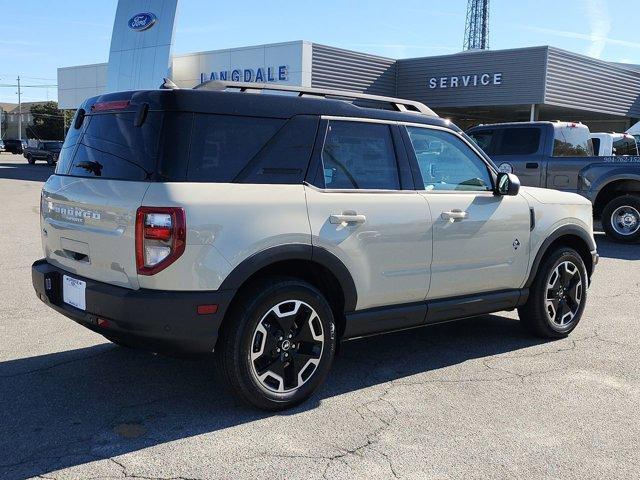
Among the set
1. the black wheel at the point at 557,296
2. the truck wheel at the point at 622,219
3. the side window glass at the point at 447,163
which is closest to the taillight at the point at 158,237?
the side window glass at the point at 447,163

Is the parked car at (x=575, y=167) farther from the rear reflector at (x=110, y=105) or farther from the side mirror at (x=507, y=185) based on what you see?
the rear reflector at (x=110, y=105)

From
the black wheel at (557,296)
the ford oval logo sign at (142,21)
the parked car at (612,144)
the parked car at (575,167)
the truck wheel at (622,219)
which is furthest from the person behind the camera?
the ford oval logo sign at (142,21)

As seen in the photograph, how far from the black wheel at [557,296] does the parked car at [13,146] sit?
67.3 metres

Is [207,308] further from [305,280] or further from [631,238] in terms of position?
[631,238]

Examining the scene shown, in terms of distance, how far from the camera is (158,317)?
137 inches

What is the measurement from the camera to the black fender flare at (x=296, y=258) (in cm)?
→ 364

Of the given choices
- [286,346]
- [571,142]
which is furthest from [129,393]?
[571,142]

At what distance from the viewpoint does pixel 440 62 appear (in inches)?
1137

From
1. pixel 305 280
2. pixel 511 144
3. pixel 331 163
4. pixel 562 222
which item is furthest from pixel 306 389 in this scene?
pixel 511 144

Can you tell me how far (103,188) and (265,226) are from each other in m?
0.96

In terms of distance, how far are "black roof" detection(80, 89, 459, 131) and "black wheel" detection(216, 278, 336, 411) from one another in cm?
103

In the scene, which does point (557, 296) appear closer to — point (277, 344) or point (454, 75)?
point (277, 344)

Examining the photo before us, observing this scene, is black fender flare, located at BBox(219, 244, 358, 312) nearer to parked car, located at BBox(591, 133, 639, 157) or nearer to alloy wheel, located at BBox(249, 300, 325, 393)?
alloy wheel, located at BBox(249, 300, 325, 393)

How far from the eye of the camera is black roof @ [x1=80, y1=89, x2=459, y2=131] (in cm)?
366
